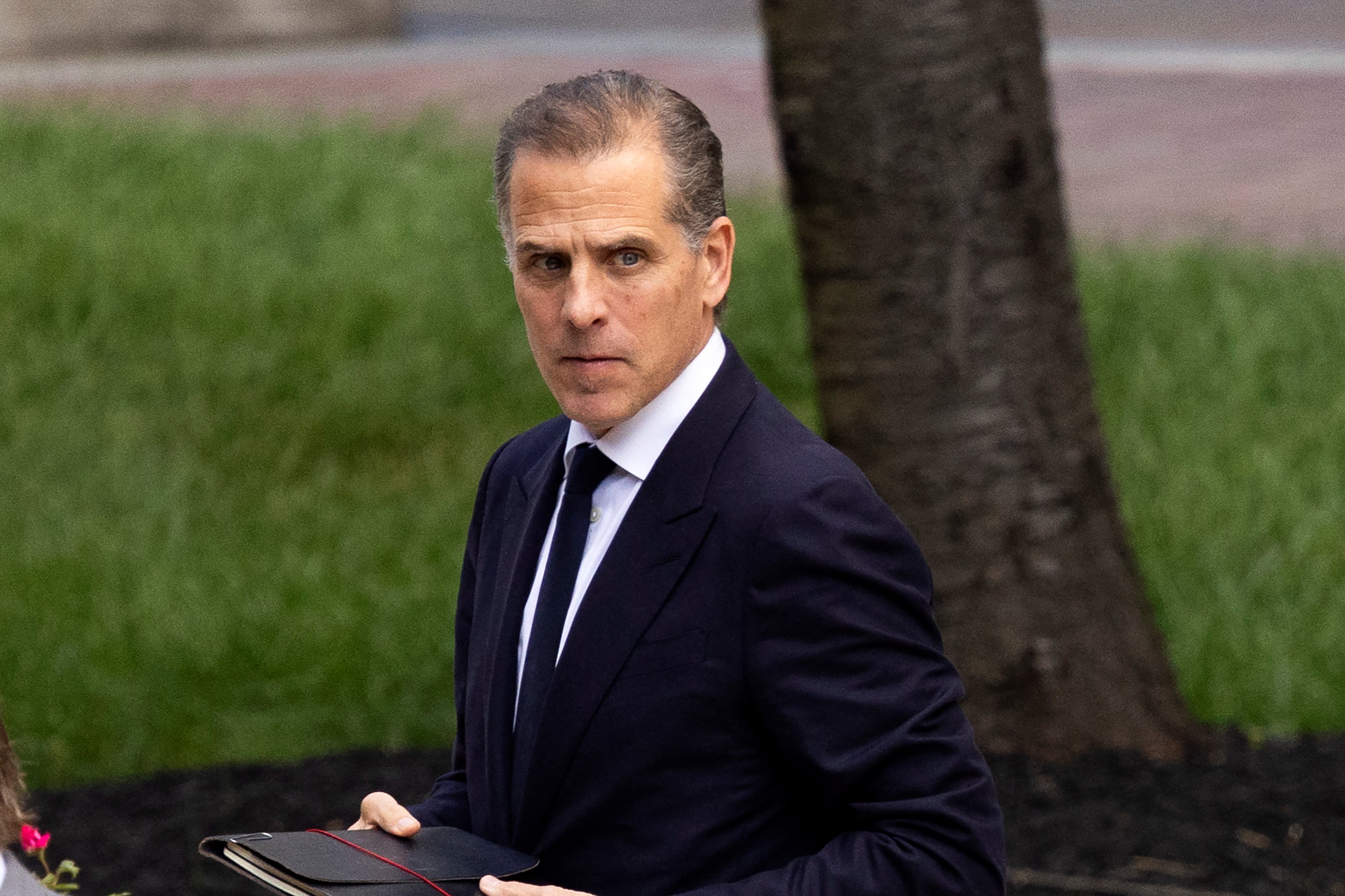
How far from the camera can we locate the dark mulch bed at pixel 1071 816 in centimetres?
425

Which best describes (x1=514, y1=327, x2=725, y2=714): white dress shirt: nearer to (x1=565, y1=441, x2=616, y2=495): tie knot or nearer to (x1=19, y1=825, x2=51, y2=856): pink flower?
(x1=565, y1=441, x2=616, y2=495): tie knot

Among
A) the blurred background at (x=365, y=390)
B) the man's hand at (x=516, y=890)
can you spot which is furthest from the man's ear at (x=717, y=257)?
the blurred background at (x=365, y=390)

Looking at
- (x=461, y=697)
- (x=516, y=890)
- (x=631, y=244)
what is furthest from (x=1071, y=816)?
(x=631, y=244)

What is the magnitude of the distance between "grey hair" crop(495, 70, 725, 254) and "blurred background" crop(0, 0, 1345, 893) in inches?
144

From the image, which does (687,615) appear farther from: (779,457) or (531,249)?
(531,249)

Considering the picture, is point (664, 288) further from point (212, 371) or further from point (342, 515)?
point (212, 371)

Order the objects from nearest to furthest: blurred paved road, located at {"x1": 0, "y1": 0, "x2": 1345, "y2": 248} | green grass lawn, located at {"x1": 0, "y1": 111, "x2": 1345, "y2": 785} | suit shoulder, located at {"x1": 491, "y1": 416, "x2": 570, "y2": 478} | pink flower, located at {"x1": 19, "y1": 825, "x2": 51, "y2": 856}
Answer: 1. pink flower, located at {"x1": 19, "y1": 825, "x2": 51, "y2": 856}
2. suit shoulder, located at {"x1": 491, "y1": 416, "x2": 570, "y2": 478}
3. green grass lawn, located at {"x1": 0, "y1": 111, "x2": 1345, "y2": 785}
4. blurred paved road, located at {"x1": 0, "y1": 0, "x2": 1345, "y2": 248}

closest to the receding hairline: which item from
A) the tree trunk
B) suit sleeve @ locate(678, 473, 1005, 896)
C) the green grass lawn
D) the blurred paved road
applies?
suit sleeve @ locate(678, 473, 1005, 896)

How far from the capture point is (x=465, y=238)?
10.6 metres

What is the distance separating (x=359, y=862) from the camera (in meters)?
1.87

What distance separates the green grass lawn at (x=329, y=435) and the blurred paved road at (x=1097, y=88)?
279 cm

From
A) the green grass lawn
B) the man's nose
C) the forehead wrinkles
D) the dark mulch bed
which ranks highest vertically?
the forehead wrinkles

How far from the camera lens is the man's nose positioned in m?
1.90

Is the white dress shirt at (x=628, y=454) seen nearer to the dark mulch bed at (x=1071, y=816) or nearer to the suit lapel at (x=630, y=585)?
the suit lapel at (x=630, y=585)
